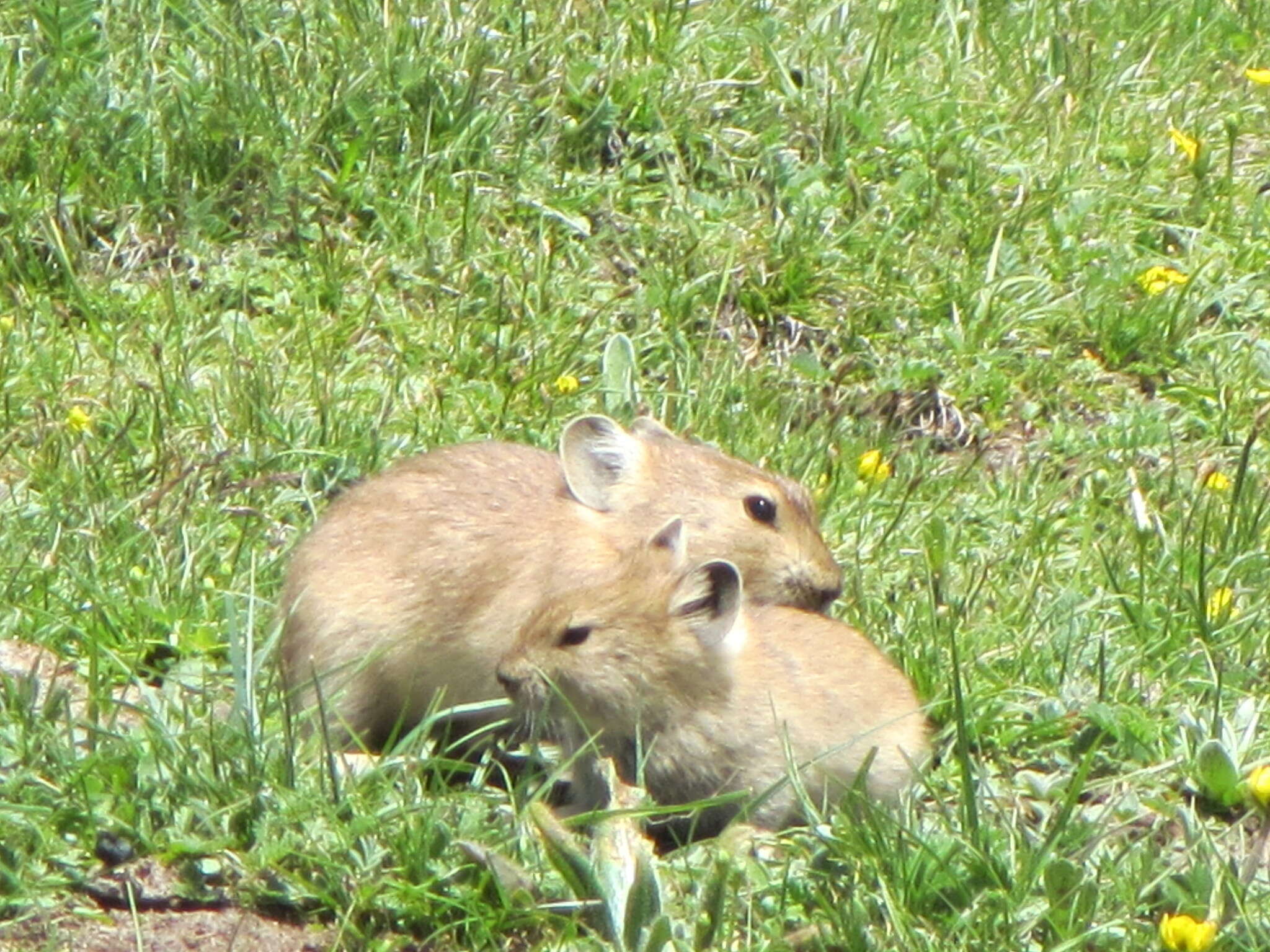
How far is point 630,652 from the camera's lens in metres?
5.08

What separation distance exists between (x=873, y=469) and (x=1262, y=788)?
7.49 feet

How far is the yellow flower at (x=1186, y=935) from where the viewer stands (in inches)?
167

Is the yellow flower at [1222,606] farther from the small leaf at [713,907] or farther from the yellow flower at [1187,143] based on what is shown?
the yellow flower at [1187,143]

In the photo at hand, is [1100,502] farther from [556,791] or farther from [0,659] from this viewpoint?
[0,659]

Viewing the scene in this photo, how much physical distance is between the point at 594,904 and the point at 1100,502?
291cm

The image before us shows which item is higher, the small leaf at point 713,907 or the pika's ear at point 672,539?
the pika's ear at point 672,539

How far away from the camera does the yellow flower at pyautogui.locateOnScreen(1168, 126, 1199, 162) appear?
8.01m

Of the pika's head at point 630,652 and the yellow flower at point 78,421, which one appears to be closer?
the pika's head at point 630,652

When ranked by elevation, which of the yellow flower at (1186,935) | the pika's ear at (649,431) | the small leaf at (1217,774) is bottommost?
the small leaf at (1217,774)

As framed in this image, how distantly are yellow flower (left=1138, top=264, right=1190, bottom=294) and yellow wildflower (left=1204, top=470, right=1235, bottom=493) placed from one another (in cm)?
108

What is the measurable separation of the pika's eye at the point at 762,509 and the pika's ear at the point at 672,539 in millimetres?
430

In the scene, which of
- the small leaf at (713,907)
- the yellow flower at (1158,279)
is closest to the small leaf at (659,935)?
the small leaf at (713,907)

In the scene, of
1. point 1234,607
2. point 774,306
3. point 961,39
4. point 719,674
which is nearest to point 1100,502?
point 1234,607

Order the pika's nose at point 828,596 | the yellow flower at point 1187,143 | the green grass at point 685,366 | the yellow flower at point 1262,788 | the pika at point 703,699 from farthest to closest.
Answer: the yellow flower at point 1187,143, the pika's nose at point 828,596, the pika at point 703,699, the yellow flower at point 1262,788, the green grass at point 685,366
